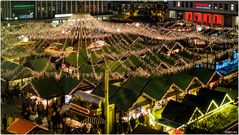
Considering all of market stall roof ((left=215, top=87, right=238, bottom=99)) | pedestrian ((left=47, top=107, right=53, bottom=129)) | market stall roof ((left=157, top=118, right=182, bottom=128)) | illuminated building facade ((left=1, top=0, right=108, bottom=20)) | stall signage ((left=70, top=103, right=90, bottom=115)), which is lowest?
pedestrian ((left=47, top=107, right=53, bottom=129))

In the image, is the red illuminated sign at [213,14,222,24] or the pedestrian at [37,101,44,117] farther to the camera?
the red illuminated sign at [213,14,222,24]

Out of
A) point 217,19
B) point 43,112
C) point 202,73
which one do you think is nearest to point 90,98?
point 43,112

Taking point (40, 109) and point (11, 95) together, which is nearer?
point (40, 109)

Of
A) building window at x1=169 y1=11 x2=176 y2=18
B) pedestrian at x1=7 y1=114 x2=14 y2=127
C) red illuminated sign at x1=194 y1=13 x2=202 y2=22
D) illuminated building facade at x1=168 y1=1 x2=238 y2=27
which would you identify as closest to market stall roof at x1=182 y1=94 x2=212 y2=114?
pedestrian at x1=7 y1=114 x2=14 y2=127

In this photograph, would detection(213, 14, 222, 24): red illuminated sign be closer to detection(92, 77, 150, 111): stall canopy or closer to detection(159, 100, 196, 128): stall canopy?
detection(92, 77, 150, 111): stall canopy

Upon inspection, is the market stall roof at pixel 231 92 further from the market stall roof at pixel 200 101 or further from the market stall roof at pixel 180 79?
the market stall roof at pixel 200 101

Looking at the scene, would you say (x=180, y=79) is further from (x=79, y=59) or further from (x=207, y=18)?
(x=207, y=18)

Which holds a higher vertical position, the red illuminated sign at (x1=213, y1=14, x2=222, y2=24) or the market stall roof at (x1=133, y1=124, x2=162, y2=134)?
the red illuminated sign at (x1=213, y1=14, x2=222, y2=24)

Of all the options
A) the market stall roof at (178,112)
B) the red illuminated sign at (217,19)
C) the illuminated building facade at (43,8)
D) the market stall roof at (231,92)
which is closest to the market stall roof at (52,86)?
the market stall roof at (178,112)
